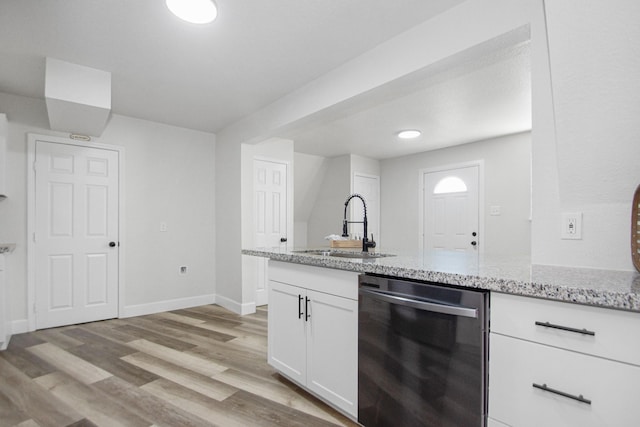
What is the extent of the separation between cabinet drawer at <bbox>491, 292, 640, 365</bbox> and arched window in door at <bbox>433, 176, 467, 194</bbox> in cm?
443

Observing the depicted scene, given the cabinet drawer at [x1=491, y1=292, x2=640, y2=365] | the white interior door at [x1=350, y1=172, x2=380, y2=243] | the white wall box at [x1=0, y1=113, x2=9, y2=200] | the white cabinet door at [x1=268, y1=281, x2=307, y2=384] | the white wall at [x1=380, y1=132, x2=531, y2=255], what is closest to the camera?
the cabinet drawer at [x1=491, y1=292, x2=640, y2=365]

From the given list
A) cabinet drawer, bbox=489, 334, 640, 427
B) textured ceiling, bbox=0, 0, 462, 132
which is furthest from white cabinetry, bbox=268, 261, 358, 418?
textured ceiling, bbox=0, 0, 462, 132

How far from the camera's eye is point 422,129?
4.35 m

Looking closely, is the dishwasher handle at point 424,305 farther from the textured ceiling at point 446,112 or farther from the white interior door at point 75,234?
the white interior door at point 75,234

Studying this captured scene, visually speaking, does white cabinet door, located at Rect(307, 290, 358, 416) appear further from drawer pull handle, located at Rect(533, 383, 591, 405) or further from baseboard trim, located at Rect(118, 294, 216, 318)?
baseboard trim, located at Rect(118, 294, 216, 318)

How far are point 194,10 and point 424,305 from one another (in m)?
2.11

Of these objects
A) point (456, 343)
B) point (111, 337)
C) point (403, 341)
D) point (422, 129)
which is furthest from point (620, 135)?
point (111, 337)

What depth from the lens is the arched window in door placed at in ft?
17.2

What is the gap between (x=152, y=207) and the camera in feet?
13.8

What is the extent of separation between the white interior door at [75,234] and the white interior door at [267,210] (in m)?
1.70

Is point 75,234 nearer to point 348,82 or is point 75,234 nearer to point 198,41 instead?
point 198,41

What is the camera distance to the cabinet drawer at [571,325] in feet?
3.07

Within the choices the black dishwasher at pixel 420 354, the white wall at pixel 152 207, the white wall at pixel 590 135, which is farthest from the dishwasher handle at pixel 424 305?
the white wall at pixel 152 207

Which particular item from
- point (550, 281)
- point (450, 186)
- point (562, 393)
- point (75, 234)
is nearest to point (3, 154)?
point (75, 234)
